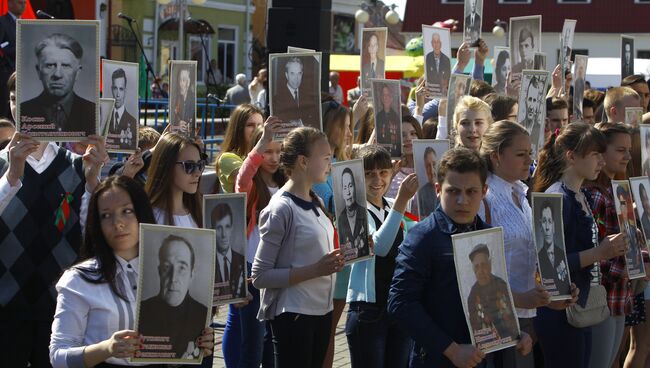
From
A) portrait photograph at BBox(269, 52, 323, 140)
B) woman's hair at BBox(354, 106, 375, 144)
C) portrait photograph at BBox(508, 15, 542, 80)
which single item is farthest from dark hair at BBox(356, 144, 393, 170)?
portrait photograph at BBox(508, 15, 542, 80)

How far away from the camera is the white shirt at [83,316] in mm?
3832

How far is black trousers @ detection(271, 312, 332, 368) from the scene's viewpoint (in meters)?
5.38

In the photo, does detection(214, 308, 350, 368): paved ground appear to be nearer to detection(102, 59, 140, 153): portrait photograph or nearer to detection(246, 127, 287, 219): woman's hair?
detection(246, 127, 287, 219): woman's hair

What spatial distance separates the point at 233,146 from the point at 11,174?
2214mm

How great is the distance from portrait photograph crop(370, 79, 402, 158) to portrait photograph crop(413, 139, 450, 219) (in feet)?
3.69

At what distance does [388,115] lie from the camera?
7328 mm

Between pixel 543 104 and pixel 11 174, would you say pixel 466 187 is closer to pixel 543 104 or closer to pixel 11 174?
pixel 11 174

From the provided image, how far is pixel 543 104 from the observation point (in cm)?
815

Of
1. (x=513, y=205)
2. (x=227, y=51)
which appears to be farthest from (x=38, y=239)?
(x=227, y=51)

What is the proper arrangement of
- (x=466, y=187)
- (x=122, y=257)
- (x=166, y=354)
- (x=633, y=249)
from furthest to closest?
(x=633, y=249) → (x=466, y=187) → (x=122, y=257) → (x=166, y=354)

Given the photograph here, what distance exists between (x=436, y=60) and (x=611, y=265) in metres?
3.55

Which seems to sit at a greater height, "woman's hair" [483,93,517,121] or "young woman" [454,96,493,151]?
"woman's hair" [483,93,517,121]

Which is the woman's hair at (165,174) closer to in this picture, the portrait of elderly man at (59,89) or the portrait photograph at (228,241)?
Result: the portrait photograph at (228,241)

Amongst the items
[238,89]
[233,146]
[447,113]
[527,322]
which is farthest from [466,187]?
[238,89]
